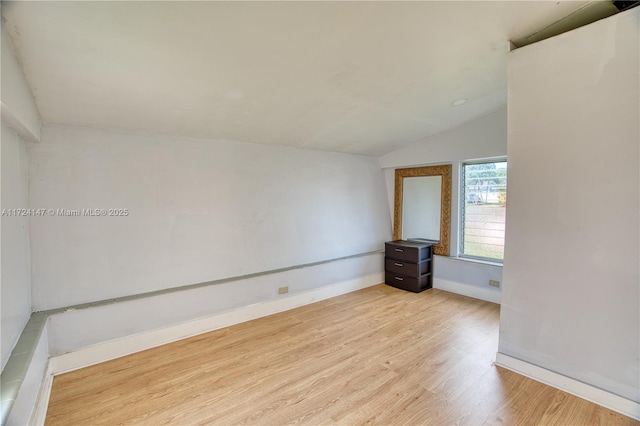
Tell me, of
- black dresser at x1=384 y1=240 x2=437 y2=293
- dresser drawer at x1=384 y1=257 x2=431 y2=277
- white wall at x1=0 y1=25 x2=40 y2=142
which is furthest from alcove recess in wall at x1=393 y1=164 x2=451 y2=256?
white wall at x1=0 y1=25 x2=40 y2=142

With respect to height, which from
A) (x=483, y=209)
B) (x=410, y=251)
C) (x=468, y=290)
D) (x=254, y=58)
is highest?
(x=254, y=58)

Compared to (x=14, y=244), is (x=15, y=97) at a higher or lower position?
higher

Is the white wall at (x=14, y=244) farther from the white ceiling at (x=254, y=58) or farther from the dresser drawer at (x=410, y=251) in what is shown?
the dresser drawer at (x=410, y=251)

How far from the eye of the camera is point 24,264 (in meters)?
2.07

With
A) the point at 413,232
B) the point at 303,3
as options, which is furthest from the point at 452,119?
the point at 303,3

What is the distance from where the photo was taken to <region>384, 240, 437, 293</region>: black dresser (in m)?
4.29

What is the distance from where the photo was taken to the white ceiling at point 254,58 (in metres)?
1.53

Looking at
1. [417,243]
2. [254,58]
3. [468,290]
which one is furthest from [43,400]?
[468,290]

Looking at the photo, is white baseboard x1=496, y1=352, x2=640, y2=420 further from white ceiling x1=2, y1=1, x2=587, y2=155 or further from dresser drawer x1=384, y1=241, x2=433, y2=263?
white ceiling x1=2, y1=1, x2=587, y2=155

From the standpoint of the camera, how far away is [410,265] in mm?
4348

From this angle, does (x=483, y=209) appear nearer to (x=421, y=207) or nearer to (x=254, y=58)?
(x=421, y=207)

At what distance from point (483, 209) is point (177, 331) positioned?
418 cm

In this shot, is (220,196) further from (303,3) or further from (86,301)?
(303,3)

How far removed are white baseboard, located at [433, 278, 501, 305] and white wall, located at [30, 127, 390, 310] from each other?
1759 mm
